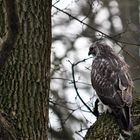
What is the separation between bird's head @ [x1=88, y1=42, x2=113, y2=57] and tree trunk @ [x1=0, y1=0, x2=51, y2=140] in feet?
6.63

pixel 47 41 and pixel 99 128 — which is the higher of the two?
pixel 47 41

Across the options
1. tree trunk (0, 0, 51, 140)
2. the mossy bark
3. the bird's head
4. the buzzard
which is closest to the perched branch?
tree trunk (0, 0, 51, 140)

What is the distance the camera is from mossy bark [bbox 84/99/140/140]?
221 inches

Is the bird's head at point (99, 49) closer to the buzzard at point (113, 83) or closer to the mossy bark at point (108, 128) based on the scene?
the buzzard at point (113, 83)

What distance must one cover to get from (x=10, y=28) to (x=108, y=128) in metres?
1.68

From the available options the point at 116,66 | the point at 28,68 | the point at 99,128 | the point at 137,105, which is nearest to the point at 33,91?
the point at 28,68

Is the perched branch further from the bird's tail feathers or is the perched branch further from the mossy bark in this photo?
the bird's tail feathers

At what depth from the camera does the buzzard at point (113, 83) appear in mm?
A: 6319

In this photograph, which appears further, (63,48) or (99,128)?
(63,48)

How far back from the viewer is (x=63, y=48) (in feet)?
40.4

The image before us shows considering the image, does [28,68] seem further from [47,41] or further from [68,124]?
[68,124]

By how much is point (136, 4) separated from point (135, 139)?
8.50 m

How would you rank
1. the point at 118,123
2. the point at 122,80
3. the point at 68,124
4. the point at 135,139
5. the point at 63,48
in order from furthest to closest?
the point at 63,48
the point at 68,124
the point at 122,80
the point at 118,123
the point at 135,139

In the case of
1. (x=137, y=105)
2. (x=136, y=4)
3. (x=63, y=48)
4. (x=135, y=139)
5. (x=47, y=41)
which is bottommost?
(x=135, y=139)
